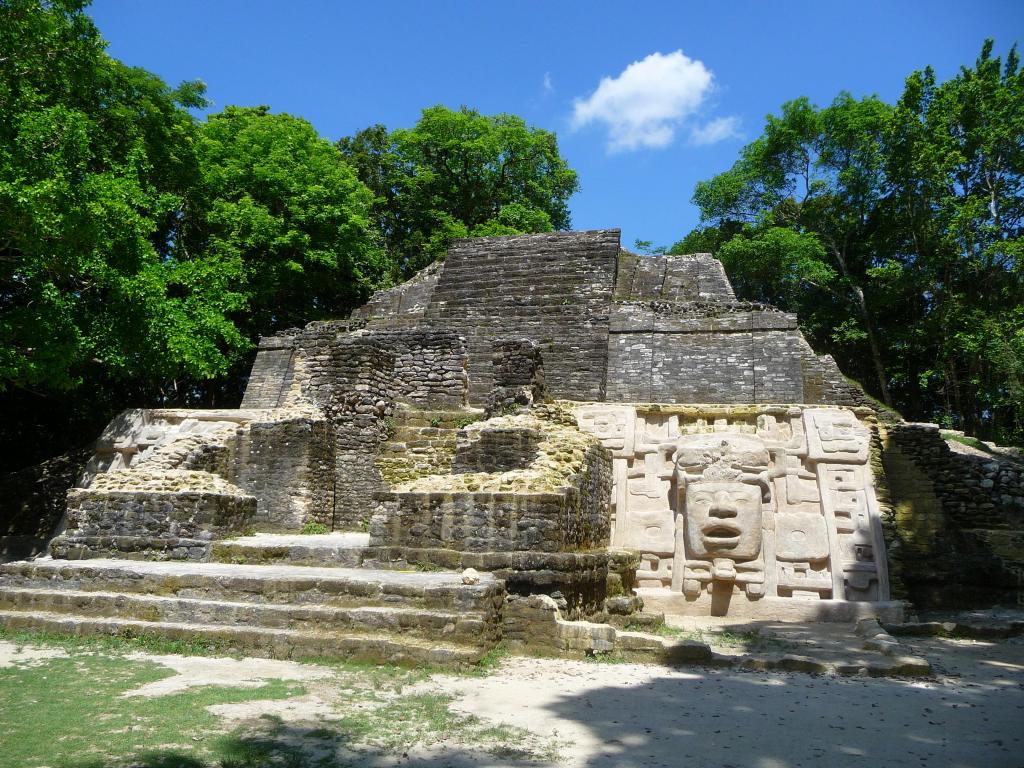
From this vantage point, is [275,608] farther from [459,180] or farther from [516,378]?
[459,180]

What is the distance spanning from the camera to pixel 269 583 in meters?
6.20

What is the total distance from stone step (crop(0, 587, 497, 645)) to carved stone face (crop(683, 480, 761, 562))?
3295mm

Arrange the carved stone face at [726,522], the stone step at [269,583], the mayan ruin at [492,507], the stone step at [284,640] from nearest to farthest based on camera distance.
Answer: the stone step at [284,640] → the stone step at [269,583] → the mayan ruin at [492,507] → the carved stone face at [726,522]

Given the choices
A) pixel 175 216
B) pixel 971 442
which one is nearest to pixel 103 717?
pixel 971 442

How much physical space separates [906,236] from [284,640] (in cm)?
2246

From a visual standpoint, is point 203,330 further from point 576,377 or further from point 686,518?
point 686,518

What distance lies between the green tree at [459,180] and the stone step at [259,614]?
65.9 feet

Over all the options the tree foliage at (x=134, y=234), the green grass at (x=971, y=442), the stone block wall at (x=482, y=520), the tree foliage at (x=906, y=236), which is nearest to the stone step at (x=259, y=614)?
the stone block wall at (x=482, y=520)

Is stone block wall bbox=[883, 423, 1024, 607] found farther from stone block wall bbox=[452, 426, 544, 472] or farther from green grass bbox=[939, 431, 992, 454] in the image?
stone block wall bbox=[452, 426, 544, 472]

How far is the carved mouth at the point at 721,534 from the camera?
8086 mm

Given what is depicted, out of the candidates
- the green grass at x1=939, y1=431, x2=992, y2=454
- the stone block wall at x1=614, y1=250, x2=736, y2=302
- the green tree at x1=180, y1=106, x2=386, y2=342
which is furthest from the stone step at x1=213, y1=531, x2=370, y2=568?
the green grass at x1=939, y1=431, x2=992, y2=454

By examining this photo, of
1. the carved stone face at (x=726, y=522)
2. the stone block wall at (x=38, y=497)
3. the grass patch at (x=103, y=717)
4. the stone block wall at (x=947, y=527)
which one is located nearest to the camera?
the grass patch at (x=103, y=717)

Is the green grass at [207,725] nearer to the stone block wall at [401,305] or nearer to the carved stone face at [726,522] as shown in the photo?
the carved stone face at [726,522]

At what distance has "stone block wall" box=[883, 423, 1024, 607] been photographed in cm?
922
